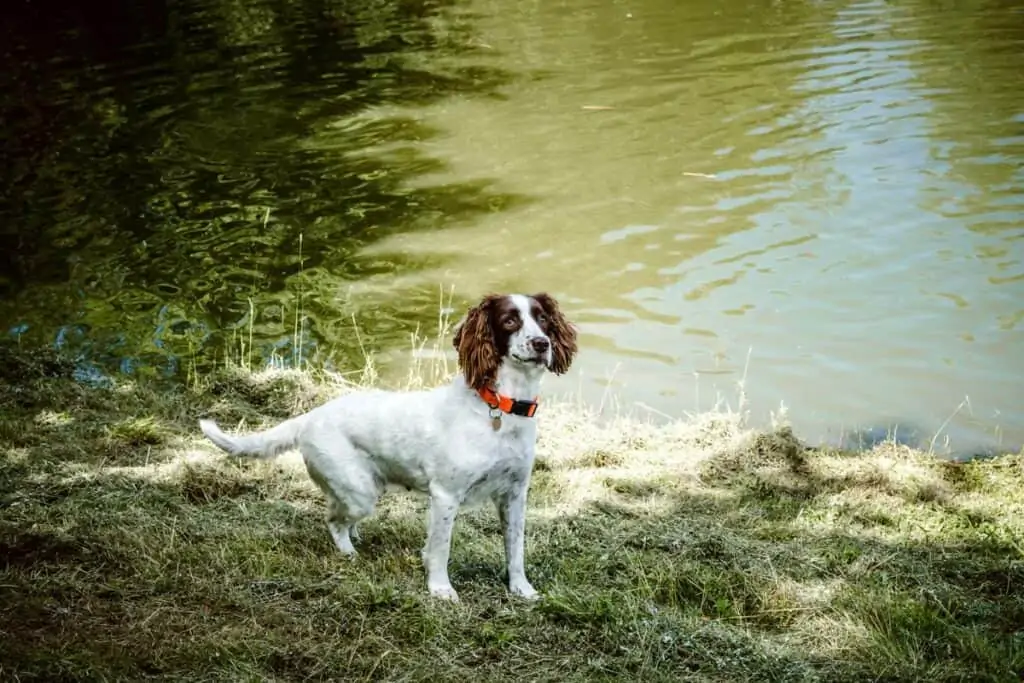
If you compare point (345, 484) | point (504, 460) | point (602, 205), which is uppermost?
point (504, 460)

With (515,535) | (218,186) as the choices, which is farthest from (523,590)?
(218,186)

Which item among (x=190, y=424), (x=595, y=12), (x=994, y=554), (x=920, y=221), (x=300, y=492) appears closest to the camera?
(x=994, y=554)

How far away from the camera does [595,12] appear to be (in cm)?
2130

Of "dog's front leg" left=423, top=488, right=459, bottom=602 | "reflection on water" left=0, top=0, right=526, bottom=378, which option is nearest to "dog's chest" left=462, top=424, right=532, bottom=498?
"dog's front leg" left=423, top=488, right=459, bottom=602

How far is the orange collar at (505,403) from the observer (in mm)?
4887

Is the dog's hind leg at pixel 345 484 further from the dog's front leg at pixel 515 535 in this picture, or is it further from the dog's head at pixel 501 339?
the dog's head at pixel 501 339

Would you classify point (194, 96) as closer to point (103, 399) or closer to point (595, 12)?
point (595, 12)

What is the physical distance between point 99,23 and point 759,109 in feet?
53.0

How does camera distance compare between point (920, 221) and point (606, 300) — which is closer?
point (606, 300)

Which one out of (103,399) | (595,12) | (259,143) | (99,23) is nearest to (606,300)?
(103,399)

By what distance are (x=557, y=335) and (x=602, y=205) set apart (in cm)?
705

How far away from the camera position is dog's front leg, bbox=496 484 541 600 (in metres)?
5.08

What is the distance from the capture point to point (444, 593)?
495 centimetres

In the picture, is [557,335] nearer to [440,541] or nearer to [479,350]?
[479,350]
